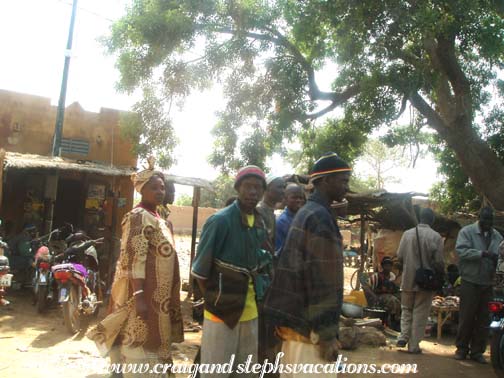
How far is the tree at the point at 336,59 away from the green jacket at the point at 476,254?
159 inches

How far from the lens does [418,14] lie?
28.1ft

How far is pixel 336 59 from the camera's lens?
36.3 ft

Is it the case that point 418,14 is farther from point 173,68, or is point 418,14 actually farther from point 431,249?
point 173,68

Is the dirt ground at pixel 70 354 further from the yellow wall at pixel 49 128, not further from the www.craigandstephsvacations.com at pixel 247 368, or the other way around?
the yellow wall at pixel 49 128

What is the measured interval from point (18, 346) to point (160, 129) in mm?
6864

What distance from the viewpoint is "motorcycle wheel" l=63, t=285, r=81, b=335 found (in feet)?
21.9

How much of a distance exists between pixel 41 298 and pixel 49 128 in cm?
639

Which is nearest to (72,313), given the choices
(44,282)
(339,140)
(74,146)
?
(44,282)

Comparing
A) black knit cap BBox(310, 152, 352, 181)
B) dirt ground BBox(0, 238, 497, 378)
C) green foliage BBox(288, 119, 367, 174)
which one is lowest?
dirt ground BBox(0, 238, 497, 378)

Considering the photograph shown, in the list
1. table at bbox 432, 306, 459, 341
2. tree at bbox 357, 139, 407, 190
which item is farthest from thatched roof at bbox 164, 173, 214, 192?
tree at bbox 357, 139, 407, 190

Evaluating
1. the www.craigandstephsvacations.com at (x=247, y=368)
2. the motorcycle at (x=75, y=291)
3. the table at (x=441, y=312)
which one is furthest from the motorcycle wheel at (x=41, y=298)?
the table at (x=441, y=312)

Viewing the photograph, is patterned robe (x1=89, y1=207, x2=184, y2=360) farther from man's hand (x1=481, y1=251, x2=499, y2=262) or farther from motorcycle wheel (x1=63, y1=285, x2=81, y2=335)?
man's hand (x1=481, y1=251, x2=499, y2=262)

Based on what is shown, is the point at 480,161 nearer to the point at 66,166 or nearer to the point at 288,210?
the point at 288,210

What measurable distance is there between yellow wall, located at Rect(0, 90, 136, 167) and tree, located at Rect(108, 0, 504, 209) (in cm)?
235
